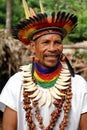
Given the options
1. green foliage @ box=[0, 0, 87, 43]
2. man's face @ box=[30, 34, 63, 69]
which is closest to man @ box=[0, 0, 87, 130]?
man's face @ box=[30, 34, 63, 69]

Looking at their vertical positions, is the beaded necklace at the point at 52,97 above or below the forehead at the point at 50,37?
below

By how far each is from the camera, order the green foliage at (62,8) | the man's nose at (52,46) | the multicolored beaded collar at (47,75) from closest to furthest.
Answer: the man's nose at (52,46)
the multicolored beaded collar at (47,75)
the green foliage at (62,8)

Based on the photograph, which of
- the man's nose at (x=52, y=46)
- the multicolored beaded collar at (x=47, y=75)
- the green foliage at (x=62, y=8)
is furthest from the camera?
the green foliage at (x=62, y=8)

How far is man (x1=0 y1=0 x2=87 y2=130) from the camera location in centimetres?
411

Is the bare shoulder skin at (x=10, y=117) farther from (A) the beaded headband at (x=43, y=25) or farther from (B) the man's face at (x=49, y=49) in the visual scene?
(A) the beaded headband at (x=43, y=25)

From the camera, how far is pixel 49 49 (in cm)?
406

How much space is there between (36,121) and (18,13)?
18.1 metres

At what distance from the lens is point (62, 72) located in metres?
4.21

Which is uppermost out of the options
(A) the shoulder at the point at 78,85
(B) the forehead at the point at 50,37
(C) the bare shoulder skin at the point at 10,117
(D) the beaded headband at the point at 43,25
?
(D) the beaded headband at the point at 43,25

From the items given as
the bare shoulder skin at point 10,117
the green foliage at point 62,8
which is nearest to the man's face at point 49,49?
the bare shoulder skin at point 10,117

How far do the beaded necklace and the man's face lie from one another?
0.18 meters

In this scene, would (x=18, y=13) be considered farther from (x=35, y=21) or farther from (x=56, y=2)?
(x=35, y=21)

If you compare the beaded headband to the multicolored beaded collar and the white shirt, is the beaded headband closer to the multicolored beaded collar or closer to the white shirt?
the multicolored beaded collar

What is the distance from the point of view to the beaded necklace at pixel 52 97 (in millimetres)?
4141
